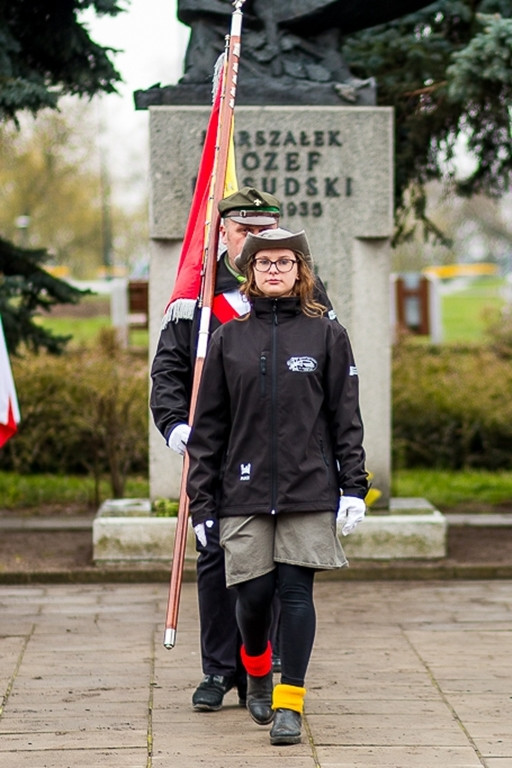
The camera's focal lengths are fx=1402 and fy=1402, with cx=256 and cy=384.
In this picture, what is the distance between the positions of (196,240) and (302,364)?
1193mm

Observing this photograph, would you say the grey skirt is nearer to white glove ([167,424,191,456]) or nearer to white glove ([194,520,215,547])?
white glove ([194,520,215,547])

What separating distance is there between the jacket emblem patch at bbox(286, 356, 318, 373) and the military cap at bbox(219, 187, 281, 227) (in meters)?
0.73

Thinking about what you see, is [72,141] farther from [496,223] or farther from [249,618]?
[249,618]

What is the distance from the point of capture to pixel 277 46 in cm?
880

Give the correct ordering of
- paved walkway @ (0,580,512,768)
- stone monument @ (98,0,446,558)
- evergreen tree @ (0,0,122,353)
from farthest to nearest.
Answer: evergreen tree @ (0,0,122,353) → stone monument @ (98,0,446,558) → paved walkway @ (0,580,512,768)

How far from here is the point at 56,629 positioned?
7004mm

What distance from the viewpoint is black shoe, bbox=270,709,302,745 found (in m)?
5.03

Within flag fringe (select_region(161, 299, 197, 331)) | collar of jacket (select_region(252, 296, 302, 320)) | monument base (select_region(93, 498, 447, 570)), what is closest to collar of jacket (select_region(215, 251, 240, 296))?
flag fringe (select_region(161, 299, 197, 331))

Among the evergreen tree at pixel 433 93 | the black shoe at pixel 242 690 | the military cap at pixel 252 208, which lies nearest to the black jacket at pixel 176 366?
the military cap at pixel 252 208

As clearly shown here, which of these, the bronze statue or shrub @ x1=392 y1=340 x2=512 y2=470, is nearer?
the bronze statue

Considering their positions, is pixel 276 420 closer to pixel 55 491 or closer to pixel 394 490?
pixel 394 490

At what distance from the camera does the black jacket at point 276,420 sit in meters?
5.02

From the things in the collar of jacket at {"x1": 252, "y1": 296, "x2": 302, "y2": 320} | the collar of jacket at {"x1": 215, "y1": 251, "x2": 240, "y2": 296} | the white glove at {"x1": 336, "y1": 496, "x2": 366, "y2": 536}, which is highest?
the collar of jacket at {"x1": 215, "y1": 251, "x2": 240, "y2": 296}

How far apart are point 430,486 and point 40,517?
3.65 m
